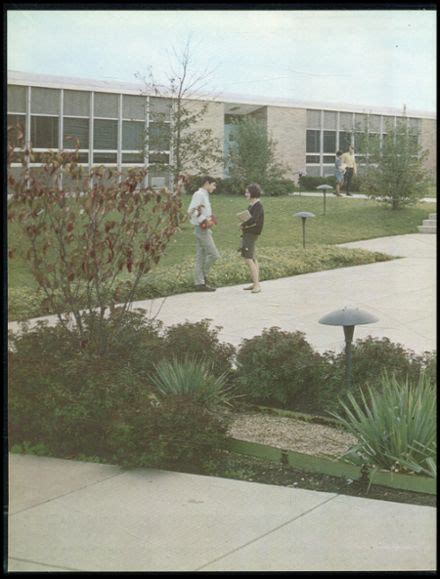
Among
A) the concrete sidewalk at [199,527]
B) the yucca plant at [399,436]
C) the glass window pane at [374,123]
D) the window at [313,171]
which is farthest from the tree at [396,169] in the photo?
the concrete sidewalk at [199,527]

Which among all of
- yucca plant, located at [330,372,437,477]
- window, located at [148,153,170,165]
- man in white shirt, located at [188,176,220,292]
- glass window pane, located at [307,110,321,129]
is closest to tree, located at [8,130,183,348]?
man in white shirt, located at [188,176,220,292]

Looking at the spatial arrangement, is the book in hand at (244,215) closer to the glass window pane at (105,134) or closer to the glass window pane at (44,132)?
the glass window pane at (105,134)

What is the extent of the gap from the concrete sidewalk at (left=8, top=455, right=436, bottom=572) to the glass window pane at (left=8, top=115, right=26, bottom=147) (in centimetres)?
235

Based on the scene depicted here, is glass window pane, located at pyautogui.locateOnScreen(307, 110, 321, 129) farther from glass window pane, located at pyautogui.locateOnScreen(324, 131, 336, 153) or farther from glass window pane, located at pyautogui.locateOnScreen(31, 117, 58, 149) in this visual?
glass window pane, located at pyautogui.locateOnScreen(31, 117, 58, 149)

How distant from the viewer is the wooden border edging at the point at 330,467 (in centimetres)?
580

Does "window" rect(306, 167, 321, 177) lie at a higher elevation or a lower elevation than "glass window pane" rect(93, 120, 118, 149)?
lower

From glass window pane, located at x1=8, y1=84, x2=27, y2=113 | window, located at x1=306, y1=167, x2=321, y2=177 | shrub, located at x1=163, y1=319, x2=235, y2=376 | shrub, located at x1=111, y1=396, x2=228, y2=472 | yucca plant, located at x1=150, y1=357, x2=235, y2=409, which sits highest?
glass window pane, located at x1=8, y1=84, x2=27, y2=113

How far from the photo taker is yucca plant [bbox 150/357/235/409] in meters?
7.00

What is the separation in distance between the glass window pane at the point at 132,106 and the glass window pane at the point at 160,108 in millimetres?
167

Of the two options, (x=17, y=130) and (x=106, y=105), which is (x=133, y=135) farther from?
(x=17, y=130)

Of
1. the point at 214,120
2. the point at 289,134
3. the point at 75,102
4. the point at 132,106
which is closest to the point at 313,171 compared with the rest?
the point at 289,134

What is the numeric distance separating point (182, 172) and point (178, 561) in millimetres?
4208

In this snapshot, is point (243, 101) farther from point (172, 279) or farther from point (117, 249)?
point (172, 279)

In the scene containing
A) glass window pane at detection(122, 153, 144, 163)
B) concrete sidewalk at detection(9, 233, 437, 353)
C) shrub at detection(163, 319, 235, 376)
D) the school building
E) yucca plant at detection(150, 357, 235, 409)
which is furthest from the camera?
concrete sidewalk at detection(9, 233, 437, 353)
